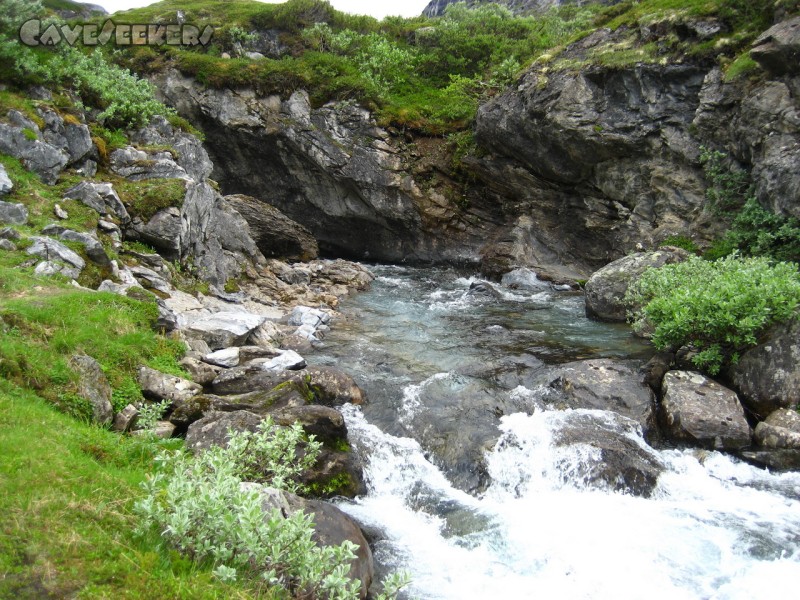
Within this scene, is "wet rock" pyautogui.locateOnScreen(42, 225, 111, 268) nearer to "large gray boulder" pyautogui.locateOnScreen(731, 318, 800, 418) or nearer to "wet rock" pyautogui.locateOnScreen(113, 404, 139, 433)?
"wet rock" pyautogui.locateOnScreen(113, 404, 139, 433)

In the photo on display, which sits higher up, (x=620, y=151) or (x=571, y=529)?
(x=620, y=151)

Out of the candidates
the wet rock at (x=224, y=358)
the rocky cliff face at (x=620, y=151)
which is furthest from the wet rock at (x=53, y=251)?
the rocky cliff face at (x=620, y=151)

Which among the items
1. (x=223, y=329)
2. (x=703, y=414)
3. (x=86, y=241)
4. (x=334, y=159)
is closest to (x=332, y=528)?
(x=223, y=329)

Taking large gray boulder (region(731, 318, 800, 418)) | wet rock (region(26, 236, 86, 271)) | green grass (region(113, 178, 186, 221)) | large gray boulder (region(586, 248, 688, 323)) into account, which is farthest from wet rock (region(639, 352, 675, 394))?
green grass (region(113, 178, 186, 221))

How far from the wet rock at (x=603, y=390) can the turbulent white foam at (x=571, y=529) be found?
51.2 inches

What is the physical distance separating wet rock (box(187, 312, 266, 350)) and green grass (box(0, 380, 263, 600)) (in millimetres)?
7248

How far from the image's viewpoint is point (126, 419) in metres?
8.35

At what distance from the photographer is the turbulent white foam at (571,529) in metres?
7.34

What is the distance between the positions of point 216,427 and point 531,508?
5.63 meters

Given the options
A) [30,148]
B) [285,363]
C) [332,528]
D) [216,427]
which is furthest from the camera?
[30,148]

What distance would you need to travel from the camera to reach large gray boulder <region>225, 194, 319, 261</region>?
30.2 metres

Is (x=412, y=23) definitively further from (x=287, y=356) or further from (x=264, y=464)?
(x=264, y=464)

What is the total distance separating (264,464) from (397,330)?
11759mm

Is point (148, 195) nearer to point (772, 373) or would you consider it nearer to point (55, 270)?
point (55, 270)
